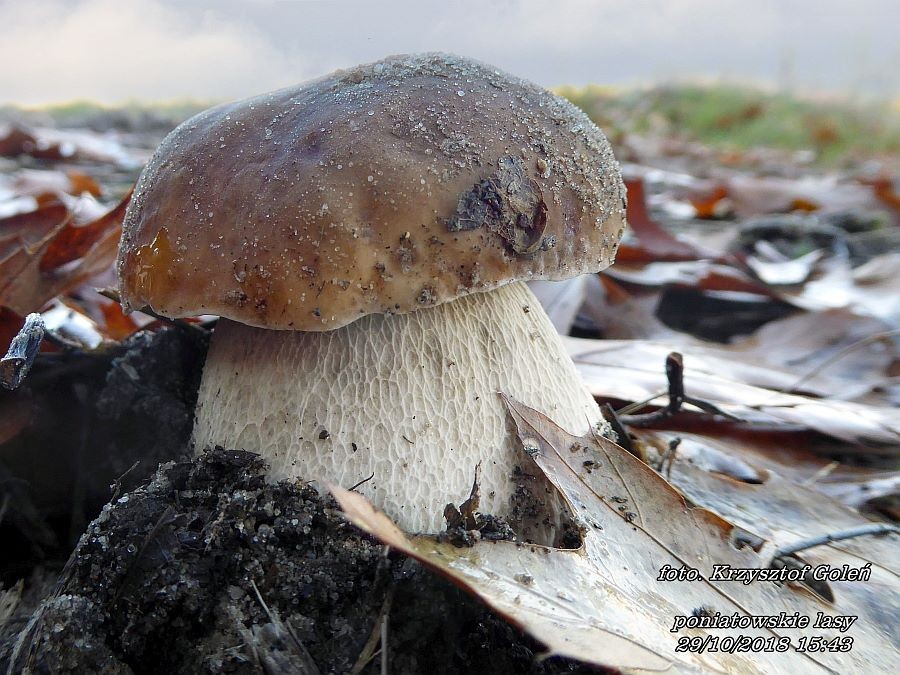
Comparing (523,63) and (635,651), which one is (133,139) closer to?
(523,63)

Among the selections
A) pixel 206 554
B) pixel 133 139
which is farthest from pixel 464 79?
pixel 133 139

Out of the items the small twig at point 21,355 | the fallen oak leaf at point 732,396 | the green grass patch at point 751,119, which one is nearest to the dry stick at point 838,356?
the fallen oak leaf at point 732,396

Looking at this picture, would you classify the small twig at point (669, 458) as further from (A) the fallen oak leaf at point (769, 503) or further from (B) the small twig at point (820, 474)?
(B) the small twig at point (820, 474)

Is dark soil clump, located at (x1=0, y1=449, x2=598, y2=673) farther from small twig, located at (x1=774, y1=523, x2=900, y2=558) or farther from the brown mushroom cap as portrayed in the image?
small twig, located at (x1=774, y1=523, x2=900, y2=558)

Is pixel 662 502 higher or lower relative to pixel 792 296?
higher

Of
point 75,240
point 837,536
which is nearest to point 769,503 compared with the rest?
point 837,536

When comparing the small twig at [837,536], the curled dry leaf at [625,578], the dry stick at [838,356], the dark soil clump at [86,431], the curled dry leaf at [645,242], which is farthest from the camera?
the curled dry leaf at [645,242]
